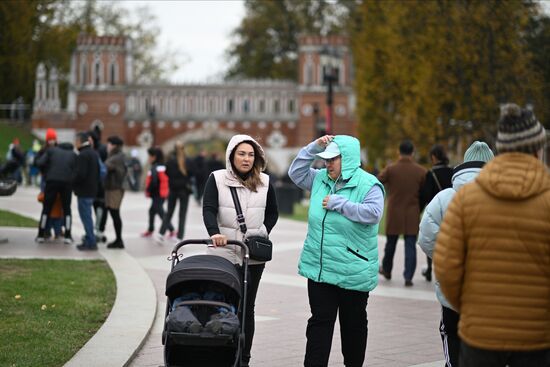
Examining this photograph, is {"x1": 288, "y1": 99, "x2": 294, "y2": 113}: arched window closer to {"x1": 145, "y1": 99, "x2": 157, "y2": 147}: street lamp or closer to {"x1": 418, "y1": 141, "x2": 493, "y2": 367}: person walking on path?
{"x1": 145, "y1": 99, "x2": 157, "y2": 147}: street lamp

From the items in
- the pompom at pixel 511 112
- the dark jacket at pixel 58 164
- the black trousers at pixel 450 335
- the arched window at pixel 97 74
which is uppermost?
the arched window at pixel 97 74

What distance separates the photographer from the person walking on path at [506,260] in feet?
16.6

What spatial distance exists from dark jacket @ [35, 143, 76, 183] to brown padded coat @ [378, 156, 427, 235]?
18.5 feet

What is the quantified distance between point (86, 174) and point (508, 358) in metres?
12.4

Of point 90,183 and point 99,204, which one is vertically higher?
point 90,183

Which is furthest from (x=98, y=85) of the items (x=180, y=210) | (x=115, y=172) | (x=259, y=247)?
(x=259, y=247)

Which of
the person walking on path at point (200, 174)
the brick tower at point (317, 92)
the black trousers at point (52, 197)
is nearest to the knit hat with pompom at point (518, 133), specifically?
the black trousers at point (52, 197)

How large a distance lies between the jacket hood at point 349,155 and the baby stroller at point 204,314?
1086mm

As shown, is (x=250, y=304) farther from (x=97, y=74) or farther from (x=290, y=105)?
(x=97, y=74)

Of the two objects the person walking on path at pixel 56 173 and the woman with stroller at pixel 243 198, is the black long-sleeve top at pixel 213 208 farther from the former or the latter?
the person walking on path at pixel 56 173

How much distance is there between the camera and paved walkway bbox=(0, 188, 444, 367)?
923 cm

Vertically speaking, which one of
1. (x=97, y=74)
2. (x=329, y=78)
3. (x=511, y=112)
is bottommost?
(x=511, y=112)

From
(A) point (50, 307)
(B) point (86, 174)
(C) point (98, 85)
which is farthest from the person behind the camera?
(C) point (98, 85)

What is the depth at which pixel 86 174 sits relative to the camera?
55.2ft
